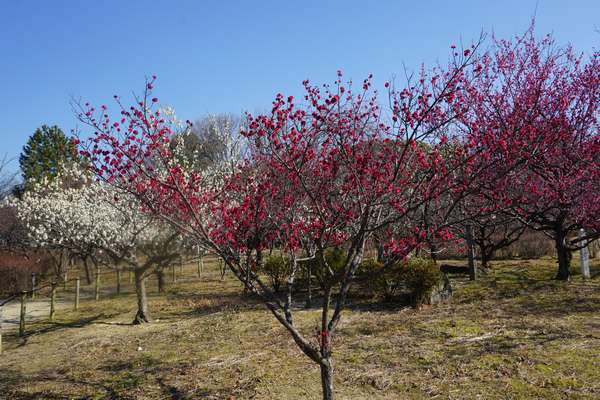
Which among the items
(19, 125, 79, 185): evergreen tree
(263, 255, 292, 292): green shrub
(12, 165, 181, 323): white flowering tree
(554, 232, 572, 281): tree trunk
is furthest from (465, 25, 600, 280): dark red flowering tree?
(19, 125, 79, 185): evergreen tree

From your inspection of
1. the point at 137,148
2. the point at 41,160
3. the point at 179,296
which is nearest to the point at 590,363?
the point at 137,148

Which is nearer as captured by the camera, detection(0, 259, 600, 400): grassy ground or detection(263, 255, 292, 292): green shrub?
detection(0, 259, 600, 400): grassy ground

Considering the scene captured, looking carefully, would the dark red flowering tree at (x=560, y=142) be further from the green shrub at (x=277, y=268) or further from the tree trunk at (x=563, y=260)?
the green shrub at (x=277, y=268)

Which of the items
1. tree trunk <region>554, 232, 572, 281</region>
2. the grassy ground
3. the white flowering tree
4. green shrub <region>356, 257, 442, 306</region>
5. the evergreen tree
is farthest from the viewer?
the evergreen tree

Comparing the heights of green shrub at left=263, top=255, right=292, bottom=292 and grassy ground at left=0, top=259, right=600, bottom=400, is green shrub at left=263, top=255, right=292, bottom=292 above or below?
above

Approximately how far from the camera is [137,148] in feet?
14.6

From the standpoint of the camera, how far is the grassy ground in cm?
513

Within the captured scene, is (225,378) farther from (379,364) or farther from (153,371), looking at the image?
(379,364)

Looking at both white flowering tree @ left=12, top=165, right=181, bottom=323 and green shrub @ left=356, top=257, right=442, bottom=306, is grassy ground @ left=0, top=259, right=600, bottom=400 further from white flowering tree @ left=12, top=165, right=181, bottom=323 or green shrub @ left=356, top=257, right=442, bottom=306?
white flowering tree @ left=12, top=165, right=181, bottom=323

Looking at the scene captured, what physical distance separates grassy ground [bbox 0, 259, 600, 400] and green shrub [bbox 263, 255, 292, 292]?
1.46 m

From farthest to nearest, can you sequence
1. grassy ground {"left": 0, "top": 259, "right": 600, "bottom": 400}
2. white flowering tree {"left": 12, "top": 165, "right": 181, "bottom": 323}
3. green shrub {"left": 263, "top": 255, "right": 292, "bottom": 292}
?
white flowering tree {"left": 12, "top": 165, "right": 181, "bottom": 323}, green shrub {"left": 263, "top": 255, "right": 292, "bottom": 292}, grassy ground {"left": 0, "top": 259, "right": 600, "bottom": 400}

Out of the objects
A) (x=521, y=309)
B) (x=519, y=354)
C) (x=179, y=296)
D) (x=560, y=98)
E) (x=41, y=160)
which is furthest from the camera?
(x=41, y=160)

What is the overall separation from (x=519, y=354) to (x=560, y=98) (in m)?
6.03

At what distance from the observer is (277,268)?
12.3 meters
